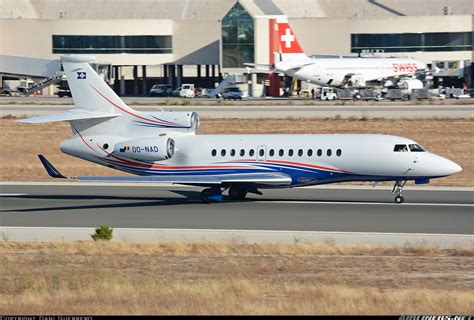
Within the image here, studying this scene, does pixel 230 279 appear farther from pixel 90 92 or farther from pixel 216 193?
pixel 90 92

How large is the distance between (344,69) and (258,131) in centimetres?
3549

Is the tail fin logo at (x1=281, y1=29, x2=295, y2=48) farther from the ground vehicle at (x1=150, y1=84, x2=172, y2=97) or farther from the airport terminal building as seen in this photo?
the ground vehicle at (x1=150, y1=84, x2=172, y2=97)

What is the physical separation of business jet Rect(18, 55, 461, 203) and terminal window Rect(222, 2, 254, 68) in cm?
7262

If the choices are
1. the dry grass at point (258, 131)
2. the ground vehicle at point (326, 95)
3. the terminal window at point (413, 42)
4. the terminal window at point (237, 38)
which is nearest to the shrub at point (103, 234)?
the dry grass at point (258, 131)

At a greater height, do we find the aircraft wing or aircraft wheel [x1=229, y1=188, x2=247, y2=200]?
the aircraft wing

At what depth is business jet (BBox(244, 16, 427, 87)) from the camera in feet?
322

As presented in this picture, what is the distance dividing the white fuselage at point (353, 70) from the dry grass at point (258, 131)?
30.6 m

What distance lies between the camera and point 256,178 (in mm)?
37500

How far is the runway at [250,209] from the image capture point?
105 ft

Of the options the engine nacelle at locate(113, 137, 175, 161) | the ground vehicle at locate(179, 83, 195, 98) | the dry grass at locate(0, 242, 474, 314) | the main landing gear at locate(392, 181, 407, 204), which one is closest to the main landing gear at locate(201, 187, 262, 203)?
the engine nacelle at locate(113, 137, 175, 161)

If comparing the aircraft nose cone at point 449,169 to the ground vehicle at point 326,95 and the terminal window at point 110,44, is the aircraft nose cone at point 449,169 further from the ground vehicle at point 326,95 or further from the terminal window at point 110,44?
the terminal window at point 110,44

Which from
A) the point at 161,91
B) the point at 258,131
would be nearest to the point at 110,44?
the point at 161,91

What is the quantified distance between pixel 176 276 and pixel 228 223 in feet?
31.3

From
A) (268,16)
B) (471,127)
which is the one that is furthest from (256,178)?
(268,16)
